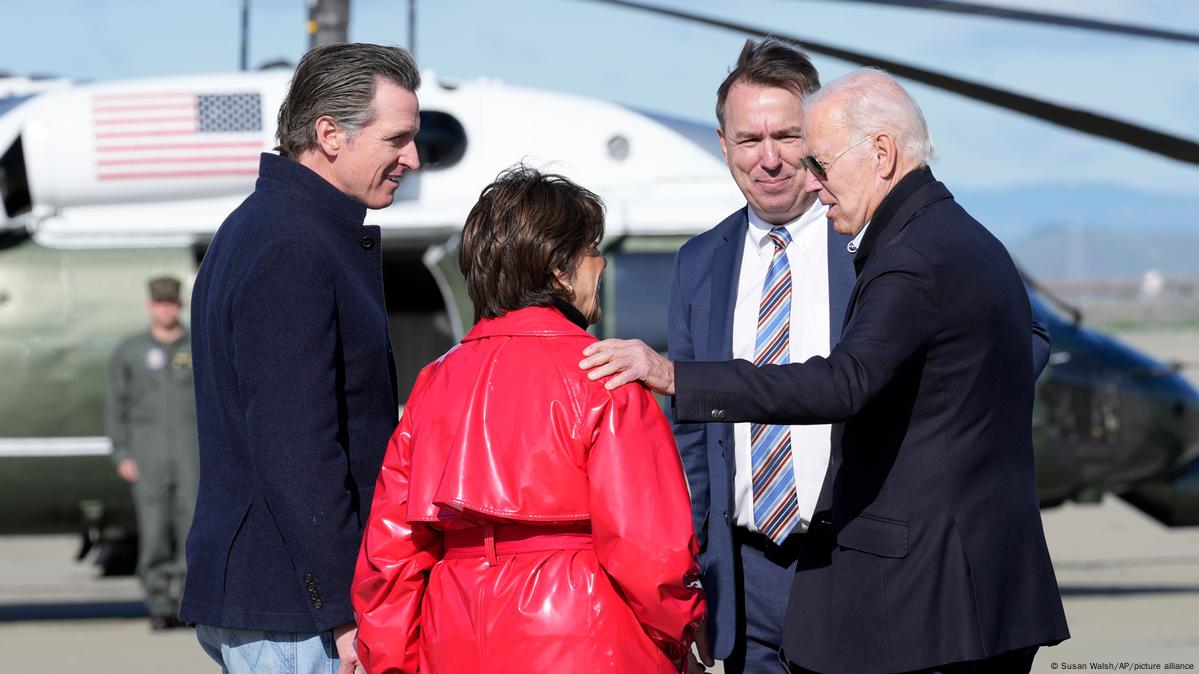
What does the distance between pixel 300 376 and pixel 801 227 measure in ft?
4.65

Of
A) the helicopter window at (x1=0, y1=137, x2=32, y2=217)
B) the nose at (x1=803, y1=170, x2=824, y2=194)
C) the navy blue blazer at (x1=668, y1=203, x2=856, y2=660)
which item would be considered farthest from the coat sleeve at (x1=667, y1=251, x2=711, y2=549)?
the helicopter window at (x1=0, y1=137, x2=32, y2=217)

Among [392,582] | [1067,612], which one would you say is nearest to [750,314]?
[392,582]

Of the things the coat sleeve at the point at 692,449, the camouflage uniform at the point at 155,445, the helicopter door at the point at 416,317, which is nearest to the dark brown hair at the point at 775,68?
the coat sleeve at the point at 692,449

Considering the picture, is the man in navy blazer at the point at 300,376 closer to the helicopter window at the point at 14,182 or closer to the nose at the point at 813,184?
the nose at the point at 813,184

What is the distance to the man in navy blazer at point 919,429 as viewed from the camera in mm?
2426

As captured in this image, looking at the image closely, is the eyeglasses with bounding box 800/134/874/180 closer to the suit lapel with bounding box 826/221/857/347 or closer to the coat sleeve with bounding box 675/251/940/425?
the coat sleeve with bounding box 675/251/940/425

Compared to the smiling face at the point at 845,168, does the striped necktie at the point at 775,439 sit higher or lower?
lower

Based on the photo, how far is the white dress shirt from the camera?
3.22 meters

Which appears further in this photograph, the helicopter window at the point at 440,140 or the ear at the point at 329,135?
the helicopter window at the point at 440,140

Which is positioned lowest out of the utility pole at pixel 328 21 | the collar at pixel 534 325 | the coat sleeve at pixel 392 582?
the coat sleeve at pixel 392 582

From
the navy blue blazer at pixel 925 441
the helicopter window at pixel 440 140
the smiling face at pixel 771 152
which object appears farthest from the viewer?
the helicopter window at pixel 440 140

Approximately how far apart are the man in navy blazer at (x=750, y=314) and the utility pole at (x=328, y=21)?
439 centimetres

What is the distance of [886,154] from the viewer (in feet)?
8.54

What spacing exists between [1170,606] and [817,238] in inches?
233
